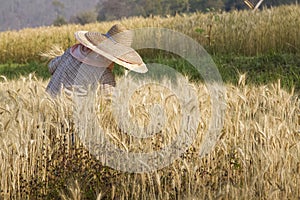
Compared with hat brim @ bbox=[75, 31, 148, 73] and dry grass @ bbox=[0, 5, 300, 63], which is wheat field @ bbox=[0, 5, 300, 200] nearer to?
hat brim @ bbox=[75, 31, 148, 73]

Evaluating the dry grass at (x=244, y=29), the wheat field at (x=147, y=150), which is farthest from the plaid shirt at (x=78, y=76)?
the dry grass at (x=244, y=29)

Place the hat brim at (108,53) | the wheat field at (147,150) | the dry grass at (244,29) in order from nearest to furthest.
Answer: the wheat field at (147,150)
the hat brim at (108,53)
the dry grass at (244,29)

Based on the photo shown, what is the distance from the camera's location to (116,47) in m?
4.57

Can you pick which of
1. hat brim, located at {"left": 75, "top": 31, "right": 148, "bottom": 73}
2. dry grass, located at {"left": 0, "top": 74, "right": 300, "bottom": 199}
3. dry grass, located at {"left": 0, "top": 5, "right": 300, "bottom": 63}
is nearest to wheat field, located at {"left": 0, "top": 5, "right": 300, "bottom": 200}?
dry grass, located at {"left": 0, "top": 74, "right": 300, "bottom": 199}

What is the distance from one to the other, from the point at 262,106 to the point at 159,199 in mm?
1295

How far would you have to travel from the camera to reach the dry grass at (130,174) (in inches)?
124

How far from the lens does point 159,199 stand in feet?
10.6

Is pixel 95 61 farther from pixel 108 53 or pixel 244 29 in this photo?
pixel 244 29

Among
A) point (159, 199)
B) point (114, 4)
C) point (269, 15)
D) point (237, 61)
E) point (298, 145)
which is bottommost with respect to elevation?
point (159, 199)

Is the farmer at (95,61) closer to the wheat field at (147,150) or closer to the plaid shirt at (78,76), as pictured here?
the plaid shirt at (78,76)

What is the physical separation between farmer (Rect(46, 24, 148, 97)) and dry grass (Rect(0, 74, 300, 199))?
856mm

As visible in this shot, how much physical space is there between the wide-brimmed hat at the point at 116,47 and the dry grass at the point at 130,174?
2.84ft

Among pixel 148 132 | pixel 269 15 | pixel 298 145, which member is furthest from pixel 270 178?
pixel 269 15

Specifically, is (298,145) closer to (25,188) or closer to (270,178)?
(270,178)
